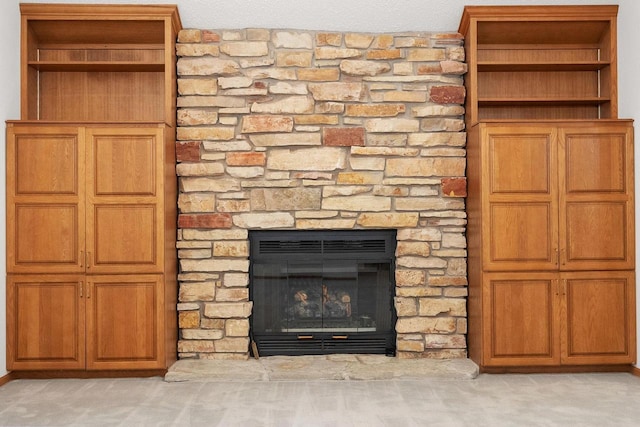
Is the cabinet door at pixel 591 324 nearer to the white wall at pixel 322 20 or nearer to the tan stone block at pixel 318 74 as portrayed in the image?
the white wall at pixel 322 20

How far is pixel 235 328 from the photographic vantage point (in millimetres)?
5066

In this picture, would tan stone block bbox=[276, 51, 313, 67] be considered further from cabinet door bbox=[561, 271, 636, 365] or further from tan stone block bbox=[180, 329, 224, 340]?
cabinet door bbox=[561, 271, 636, 365]

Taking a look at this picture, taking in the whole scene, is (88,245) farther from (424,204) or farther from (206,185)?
(424,204)

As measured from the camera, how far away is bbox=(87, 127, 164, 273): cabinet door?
4602 millimetres

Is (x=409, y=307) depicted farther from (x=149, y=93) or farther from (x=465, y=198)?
(x=149, y=93)

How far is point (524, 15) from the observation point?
15.9ft

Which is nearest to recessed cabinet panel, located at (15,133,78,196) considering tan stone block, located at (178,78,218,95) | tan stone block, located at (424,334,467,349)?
tan stone block, located at (178,78,218,95)

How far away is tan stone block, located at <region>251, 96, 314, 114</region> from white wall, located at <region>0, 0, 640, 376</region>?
557 millimetres

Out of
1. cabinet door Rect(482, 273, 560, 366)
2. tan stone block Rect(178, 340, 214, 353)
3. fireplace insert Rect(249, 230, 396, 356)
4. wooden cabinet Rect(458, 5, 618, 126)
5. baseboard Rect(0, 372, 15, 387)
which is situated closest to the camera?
baseboard Rect(0, 372, 15, 387)

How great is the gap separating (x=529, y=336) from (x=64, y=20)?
4.01 metres

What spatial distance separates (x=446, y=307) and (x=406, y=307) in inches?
11.9

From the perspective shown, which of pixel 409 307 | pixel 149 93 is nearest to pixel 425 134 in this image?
pixel 409 307

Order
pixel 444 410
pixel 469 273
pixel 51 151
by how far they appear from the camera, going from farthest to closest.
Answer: pixel 469 273
pixel 51 151
pixel 444 410

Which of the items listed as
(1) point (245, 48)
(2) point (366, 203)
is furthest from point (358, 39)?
(2) point (366, 203)
